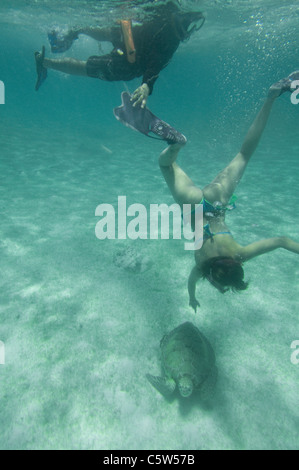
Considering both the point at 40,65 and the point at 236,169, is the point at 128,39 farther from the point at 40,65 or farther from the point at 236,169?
the point at 236,169

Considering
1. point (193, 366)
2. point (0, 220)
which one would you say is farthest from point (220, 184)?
point (0, 220)

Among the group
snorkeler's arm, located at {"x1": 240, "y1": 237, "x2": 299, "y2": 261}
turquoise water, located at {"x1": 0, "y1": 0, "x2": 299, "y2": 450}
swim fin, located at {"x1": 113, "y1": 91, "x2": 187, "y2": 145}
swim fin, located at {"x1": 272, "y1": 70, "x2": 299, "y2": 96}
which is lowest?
turquoise water, located at {"x1": 0, "y1": 0, "x2": 299, "y2": 450}

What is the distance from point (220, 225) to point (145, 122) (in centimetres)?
235

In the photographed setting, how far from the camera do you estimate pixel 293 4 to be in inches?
730

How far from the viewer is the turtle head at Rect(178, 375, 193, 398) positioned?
3.35 metres

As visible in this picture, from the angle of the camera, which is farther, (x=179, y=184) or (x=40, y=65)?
(x=40, y=65)

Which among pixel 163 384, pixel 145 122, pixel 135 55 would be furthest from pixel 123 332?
pixel 135 55

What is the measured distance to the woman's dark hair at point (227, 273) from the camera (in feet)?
11.3

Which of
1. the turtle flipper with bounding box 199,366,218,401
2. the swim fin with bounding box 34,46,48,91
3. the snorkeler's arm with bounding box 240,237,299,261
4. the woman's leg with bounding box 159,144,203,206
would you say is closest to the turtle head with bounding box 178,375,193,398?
the turtle flipper with bounding box 199,366,218,401

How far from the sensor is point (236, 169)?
5.39 m

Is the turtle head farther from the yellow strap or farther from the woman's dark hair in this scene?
the yellow strap

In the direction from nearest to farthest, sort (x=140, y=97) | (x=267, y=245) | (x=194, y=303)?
(x=267, y=245)
(x=140, y=97)
(x=194, y=303)
